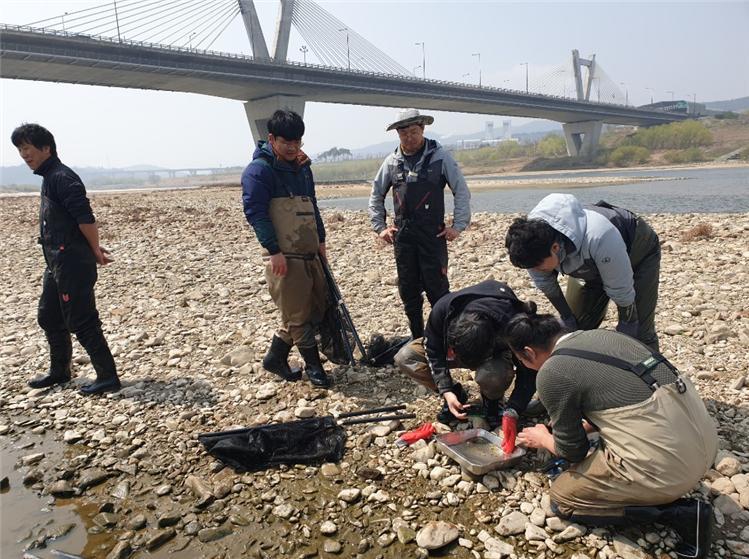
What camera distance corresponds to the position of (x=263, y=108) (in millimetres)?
48031

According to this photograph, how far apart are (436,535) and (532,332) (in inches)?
48.2

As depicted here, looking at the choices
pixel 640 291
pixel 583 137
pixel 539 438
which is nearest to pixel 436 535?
→ pixel 539 438

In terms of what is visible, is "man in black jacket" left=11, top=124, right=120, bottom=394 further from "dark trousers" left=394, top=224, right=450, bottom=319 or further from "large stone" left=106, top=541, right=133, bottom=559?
"dark trousers" left=394, top=224, right=450, bottom=319

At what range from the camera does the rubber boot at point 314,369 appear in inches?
180

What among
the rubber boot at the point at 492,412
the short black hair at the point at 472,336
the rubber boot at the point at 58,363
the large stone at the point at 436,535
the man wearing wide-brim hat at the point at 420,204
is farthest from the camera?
the rubber boot at the point at 58,363

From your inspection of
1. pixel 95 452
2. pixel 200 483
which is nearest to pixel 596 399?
pixel 200 483

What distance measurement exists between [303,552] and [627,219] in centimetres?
291

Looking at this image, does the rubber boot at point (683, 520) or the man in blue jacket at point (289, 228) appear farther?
the man in blue jacket at point (289, 228)

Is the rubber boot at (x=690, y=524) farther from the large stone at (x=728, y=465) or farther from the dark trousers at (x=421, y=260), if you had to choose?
the dark trousers at (x=421, y=260)

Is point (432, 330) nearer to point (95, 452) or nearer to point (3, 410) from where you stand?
point (95, 452)

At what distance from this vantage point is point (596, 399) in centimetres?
247

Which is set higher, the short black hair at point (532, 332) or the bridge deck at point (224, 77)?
the bridge deck at point (224, 77)

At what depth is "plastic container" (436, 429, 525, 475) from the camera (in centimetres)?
324

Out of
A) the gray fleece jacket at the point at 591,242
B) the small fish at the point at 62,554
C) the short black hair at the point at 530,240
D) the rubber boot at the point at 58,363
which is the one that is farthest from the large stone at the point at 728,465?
A: the rubber boot at the point at 58,363
